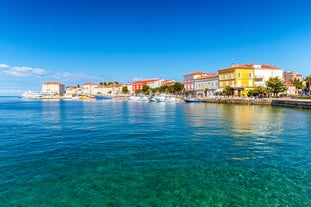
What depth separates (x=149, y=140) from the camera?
569 inches

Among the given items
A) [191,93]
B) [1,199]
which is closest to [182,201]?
[1,199]

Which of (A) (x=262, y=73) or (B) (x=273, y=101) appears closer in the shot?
(B) (x=273, y=101)

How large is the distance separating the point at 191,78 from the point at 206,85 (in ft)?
40.5

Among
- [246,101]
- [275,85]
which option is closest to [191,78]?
[275,85]

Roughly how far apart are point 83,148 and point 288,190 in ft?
33.1

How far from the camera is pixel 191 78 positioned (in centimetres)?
10044

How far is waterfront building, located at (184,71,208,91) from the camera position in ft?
322

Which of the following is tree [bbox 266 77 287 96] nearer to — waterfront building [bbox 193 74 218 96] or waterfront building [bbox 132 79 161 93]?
waterfront building [bbox 193 74 218 96]

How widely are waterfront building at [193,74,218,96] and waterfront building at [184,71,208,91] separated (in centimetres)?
232

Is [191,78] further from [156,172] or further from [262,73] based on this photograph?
[156,172]

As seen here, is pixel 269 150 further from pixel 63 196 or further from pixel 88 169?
pixel 63 196

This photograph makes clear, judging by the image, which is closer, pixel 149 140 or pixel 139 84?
pixel 149 140

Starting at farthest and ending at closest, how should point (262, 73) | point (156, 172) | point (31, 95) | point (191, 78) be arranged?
point (31, 95) < point (191, 78) < point (262, 73) < point (156, 172)

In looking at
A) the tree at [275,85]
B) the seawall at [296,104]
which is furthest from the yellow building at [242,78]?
the seawall at [296,104]
